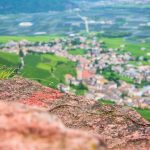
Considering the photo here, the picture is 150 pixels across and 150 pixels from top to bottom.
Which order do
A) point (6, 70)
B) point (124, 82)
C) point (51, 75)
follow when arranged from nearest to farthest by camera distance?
point (6, 70)
point (51, 75)
point (124, 82)

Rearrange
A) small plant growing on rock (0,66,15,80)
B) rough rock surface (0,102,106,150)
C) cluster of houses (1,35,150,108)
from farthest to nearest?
cluster of houses (1,35,150,108), small plant growing on rock (0,66,15,80), rough rock surface (0,102,106,150)

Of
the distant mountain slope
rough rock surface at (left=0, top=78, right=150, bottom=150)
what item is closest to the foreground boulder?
rough rock surface at (left=0, top=78, right=150, bottom=150)

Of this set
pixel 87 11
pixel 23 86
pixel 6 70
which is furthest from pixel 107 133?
pixel 87 11

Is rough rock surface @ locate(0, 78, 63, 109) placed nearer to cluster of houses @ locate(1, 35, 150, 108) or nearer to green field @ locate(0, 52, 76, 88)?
cluster of houses @ locate(1, 35, 150, 108)

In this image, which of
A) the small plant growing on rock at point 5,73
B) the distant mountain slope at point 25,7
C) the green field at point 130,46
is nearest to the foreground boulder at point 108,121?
the small plant growing on rock at point 5,73

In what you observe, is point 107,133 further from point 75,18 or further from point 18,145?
point 75,18

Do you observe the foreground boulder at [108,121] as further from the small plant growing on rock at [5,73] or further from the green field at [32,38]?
the green field at [32,38]
